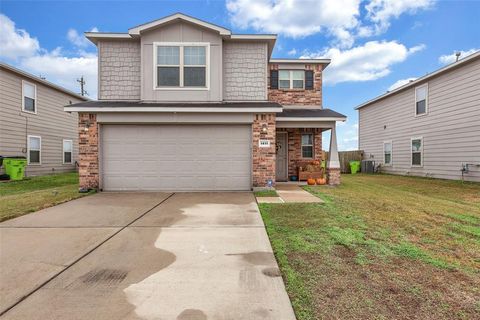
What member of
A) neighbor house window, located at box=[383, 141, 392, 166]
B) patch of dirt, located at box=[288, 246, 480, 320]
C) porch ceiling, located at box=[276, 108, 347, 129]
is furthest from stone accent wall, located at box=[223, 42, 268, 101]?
neighbor house window, located at box=[383, 141, 392, 166]

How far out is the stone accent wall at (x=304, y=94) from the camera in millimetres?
13008

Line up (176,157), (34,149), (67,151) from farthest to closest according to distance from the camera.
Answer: (67,151)
(34,149)
(176,157)

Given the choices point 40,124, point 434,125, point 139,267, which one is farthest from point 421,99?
point 40,124

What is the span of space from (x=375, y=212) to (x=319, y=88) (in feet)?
27.9

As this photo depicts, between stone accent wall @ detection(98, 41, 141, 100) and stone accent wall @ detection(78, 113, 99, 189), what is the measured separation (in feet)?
4.55

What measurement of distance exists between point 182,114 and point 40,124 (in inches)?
452

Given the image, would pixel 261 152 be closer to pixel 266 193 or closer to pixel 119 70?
pixel 266 193

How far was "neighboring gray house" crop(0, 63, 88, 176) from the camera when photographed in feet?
43.5

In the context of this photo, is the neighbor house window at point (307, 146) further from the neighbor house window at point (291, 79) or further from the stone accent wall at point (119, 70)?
the stone accent wall at point (119, 70)

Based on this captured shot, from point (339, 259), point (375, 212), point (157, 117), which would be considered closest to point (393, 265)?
point (339, 259)

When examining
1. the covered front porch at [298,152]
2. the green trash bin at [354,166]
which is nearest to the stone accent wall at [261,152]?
the covered front porch at [298,152]

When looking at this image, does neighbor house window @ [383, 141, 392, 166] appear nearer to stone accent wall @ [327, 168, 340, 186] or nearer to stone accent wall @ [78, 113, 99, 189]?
stone accent wall @ [327, 168, 340, 186]

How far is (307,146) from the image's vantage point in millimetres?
12953

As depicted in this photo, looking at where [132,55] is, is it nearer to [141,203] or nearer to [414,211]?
[141,203]
